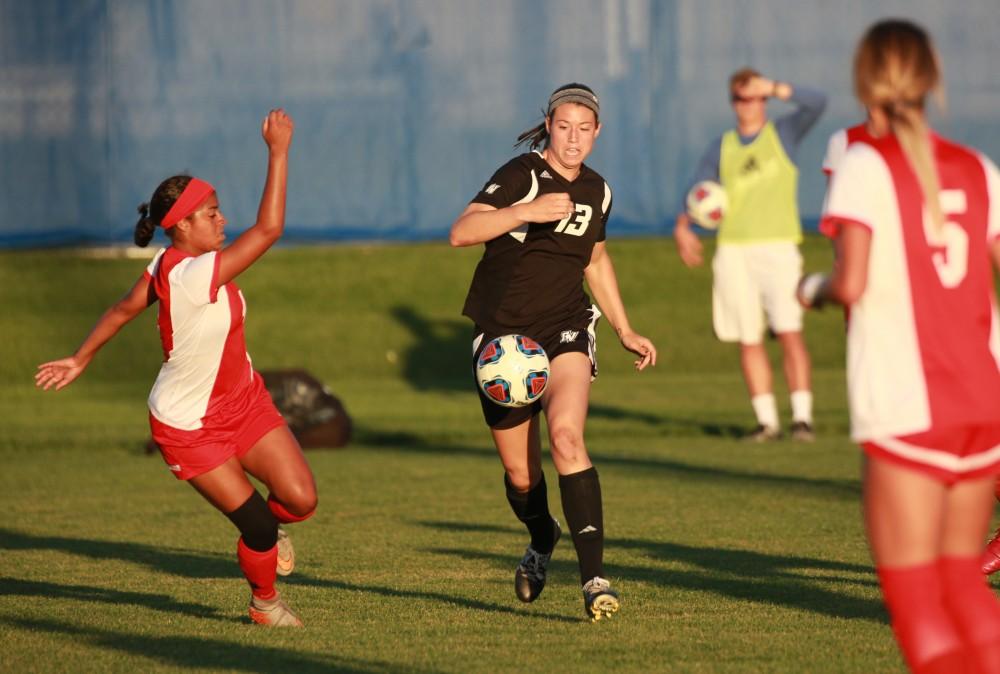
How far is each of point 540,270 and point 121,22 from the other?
39.2 ft

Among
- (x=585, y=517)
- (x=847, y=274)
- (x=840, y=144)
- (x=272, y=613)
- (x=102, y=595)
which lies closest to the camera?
(x=847, y=274)

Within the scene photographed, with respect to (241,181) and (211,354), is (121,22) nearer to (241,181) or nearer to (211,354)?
(241,181)

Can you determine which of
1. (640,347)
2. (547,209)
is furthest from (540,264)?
(547,209)

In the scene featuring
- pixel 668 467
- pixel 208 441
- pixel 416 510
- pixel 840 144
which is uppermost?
pixel 840 144

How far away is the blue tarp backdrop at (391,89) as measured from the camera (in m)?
16.7

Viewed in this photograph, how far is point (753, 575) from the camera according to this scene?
6543 mm

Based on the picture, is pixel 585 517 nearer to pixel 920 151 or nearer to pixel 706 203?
pixel 920 151

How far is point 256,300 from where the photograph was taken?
1672 centimetres

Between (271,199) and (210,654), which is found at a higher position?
(271,199)

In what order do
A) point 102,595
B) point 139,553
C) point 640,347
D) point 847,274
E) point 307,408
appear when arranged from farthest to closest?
point 307,408 < point 139,553 < point 102,595 < point 640,347 < point 847,274

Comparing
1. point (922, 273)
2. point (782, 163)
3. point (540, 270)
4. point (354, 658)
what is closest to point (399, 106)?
point (782, 163)

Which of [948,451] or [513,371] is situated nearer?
[948,451]

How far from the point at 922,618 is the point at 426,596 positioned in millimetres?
2928

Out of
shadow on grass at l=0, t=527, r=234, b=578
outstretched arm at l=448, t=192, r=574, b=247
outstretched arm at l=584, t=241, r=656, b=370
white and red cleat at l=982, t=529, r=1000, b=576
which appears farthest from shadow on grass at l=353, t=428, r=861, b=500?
outstretched arm at l=448, t=192, r=574, b=247
